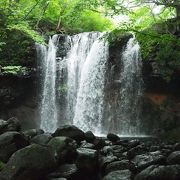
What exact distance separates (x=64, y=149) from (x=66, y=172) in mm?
945

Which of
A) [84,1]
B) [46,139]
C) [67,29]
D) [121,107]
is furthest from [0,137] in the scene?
[67,29]

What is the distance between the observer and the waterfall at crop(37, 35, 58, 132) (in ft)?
65.7

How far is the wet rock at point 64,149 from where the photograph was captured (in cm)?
883

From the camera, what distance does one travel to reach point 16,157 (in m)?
7.45

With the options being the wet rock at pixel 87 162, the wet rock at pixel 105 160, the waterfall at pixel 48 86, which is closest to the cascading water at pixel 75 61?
the waterfall at pixel 48 86

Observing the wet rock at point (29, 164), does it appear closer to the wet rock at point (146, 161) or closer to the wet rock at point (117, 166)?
the wet rock at point (117, 166)

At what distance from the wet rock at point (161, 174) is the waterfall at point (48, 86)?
42.6 ft

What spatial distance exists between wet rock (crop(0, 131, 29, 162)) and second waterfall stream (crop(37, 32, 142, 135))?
8.67 m

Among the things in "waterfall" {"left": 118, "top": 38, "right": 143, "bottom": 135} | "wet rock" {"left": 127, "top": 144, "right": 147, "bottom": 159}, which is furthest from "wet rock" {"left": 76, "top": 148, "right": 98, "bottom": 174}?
"waterfall" {"left": 118, "top": 38, "right": 143, "bottom": 135}

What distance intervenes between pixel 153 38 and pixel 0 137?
5.64 metres

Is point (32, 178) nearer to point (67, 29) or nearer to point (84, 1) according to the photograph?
point (84, 1)

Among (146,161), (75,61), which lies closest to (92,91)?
(75,61)

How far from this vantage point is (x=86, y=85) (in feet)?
63.4

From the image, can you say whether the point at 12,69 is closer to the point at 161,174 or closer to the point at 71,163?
the point at 71,163
